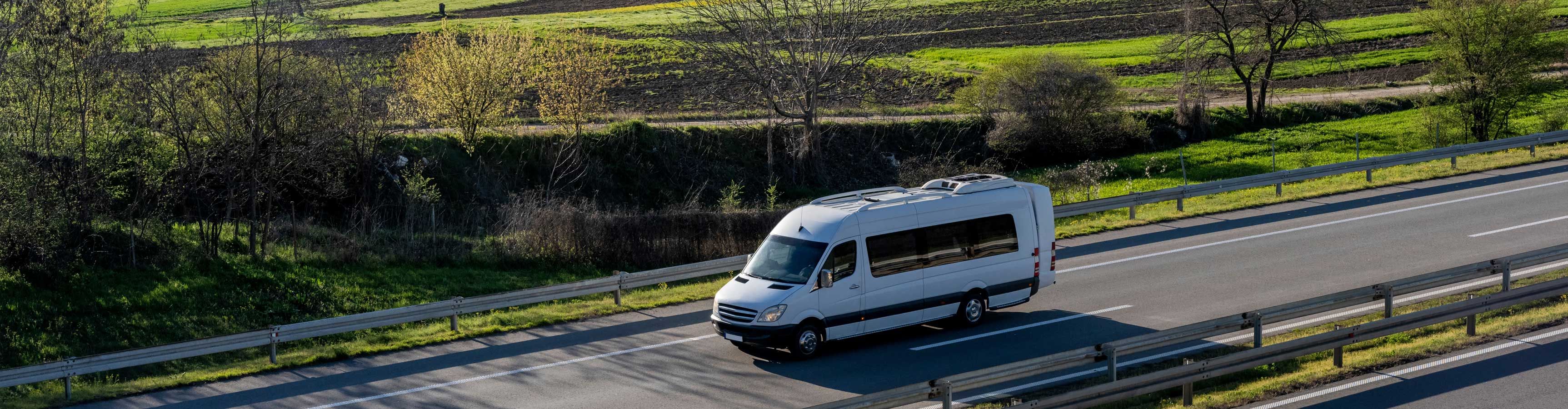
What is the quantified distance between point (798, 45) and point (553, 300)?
20.6 meters

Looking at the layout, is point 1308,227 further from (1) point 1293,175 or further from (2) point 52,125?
(2) point 52,125

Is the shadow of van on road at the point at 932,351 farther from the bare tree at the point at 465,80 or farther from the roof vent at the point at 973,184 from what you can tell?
the bare tree at the point at 465,80

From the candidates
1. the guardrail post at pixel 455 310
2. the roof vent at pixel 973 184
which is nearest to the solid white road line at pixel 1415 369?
the roof vent at pixel 973 184

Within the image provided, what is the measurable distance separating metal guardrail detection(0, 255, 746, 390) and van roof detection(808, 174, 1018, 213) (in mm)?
3295

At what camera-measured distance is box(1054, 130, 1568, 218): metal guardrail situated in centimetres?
2219

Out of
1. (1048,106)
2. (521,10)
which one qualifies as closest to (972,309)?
(1048,106)

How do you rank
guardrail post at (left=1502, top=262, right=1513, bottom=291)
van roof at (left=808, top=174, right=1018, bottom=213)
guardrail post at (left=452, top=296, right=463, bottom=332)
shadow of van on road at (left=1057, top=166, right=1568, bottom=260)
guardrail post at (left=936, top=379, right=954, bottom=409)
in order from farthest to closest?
shadow of van on road at (left=1057, top=166, right=1568, bottom=260) < guardrail post at (left=452, top=296, right=463, bottom=332) < van roof at (left=808, top=174, right=1018, bottom=213) < guardrail post at (left=1502, top=262, right=1513, bottom=291) < guardrail post at (left=936, top=379, right=954, bottom=409)

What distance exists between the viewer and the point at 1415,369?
1198 centimetres

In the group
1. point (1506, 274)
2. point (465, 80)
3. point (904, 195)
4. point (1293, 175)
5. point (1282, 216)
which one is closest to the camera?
point (1506, 274)

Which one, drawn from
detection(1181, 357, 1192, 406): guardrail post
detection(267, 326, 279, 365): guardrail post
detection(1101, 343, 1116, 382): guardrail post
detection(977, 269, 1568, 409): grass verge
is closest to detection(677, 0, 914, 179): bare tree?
Answer: detection(267, 326, 279, 365): guardrail post

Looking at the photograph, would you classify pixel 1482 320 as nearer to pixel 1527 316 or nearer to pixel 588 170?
pixel 1527 316

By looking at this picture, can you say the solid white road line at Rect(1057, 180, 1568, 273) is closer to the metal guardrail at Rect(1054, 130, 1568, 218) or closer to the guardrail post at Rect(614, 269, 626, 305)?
the metal guardrail at Rect(1054, 130, 1568, 218)

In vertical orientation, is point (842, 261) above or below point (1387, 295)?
above

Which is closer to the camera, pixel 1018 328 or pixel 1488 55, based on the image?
pixel 1018 328
